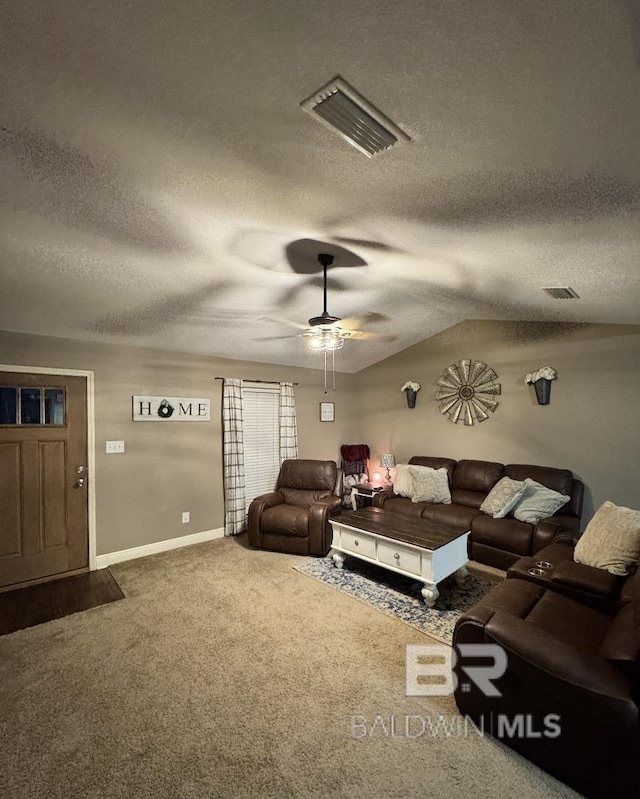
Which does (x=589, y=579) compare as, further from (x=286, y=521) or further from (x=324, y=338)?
(x=286, y=521)

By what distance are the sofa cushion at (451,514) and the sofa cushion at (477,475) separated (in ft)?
1.27

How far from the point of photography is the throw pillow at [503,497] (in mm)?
3857

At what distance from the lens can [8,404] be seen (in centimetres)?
335

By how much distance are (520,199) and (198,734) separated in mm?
3012

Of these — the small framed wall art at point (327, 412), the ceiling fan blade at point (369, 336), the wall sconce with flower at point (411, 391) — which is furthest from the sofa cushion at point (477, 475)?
the small framed wall art at point (327, 412)

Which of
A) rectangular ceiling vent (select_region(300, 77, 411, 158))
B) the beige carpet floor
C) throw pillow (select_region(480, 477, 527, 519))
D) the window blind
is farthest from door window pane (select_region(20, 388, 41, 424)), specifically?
throw pillow (select_region(480, 477, 527, 519))

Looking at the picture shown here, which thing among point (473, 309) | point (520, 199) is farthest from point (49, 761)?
point (473, 309)

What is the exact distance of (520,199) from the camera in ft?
5.70

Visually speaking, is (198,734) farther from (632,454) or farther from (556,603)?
(632,454)

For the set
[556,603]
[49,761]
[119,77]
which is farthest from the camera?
[556,603]

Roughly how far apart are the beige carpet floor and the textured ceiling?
2552mm

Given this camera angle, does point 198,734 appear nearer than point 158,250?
Yes

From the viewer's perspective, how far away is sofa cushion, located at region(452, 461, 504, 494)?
14.7 ft

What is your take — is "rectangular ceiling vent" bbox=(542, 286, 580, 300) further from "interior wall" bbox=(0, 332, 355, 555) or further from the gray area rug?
"interior wall" bbox=(0, 332, 355, 555)
